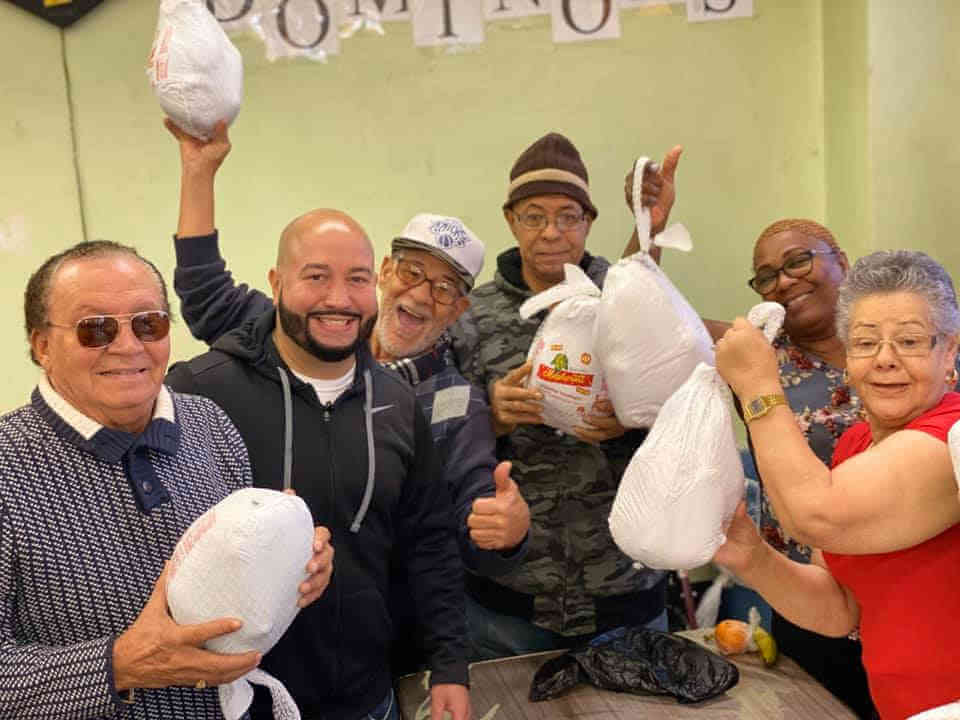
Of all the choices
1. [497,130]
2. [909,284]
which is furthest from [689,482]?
[497,130]

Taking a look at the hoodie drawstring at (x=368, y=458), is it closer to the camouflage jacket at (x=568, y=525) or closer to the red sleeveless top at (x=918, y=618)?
the camouflage jacket at (x=568, y=525)

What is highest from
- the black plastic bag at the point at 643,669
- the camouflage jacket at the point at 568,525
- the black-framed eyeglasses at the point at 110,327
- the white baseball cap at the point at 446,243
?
the white baseball cap at the point at 446,243

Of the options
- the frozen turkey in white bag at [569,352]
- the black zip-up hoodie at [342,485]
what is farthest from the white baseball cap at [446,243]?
the black zip-up hoodie at [342,485]

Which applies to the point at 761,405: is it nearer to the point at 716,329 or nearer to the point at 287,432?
the point at 287,432

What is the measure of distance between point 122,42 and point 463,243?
5.09ft

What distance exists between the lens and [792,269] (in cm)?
227

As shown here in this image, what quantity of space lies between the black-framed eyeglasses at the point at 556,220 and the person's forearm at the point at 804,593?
3.51 feet

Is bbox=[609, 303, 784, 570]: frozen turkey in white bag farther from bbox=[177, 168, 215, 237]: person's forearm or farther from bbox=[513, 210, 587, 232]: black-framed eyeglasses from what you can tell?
bbox=[177, 168, 215, 237]: person's forearm

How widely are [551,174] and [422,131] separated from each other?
929mm

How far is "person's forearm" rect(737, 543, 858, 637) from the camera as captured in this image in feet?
5.11

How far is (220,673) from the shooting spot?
128 centimetres

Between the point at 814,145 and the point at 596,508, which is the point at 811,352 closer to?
the point at 596,508

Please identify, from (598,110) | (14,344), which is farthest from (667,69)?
(14,344)

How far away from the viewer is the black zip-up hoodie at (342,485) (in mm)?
1707
